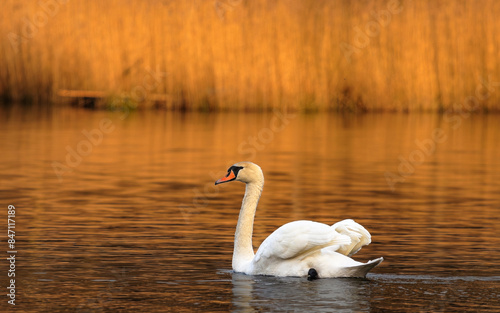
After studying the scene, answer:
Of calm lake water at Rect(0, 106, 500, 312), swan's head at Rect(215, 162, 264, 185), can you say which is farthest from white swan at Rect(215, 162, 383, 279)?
swan's head at Rect(215, 162, 264, 185)

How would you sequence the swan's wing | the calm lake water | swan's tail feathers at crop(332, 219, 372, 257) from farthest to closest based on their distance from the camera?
1. swan's tail feathers at crop(332, 219, 372, 257)
2. the swan's wing
3. the calm lake water

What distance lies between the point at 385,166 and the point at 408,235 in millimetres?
5732

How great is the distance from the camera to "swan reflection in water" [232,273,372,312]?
7145 mm

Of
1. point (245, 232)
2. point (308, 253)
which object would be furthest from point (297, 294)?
point (245, 232)

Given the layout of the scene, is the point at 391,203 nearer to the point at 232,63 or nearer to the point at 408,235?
the point at 408,235

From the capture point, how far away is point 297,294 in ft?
24.8

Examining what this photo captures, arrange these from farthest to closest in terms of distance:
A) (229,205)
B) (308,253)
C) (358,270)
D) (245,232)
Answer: (229,205)
(245,232)
(308,253)
(358,270)

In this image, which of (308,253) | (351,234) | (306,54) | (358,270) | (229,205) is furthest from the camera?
(306,54)

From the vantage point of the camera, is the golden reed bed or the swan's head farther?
the golden reed bed

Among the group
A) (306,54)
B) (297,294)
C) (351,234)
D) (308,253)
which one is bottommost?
(297,294)

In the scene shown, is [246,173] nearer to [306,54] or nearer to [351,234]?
[351,234]

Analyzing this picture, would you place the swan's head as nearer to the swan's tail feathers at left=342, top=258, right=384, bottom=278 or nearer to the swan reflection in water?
the swan reflection in water

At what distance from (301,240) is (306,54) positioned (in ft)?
51.9

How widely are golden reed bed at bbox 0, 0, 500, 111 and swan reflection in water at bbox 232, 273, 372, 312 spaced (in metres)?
15.1
